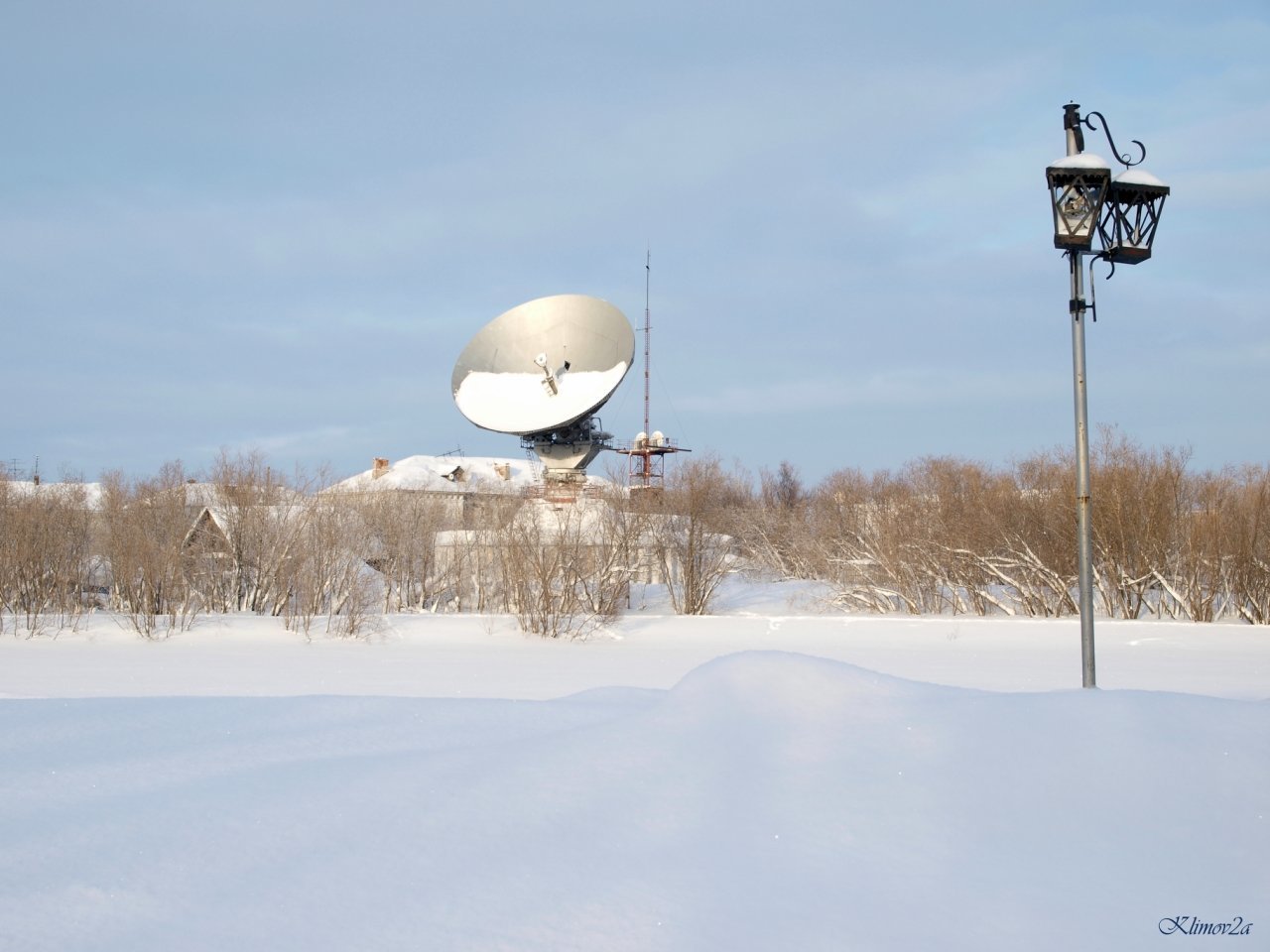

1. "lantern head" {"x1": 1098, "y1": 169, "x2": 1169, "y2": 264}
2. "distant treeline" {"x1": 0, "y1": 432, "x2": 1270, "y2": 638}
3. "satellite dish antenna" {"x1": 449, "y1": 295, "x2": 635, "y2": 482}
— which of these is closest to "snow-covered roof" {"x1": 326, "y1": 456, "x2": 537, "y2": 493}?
"satellite dish antenna" {"x1": 449, "y1": 295, "x2": 635, "y2": 482}

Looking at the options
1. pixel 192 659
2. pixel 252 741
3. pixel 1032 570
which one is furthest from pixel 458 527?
pixel 252 741

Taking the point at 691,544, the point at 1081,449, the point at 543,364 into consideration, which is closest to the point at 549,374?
the point at 543,364

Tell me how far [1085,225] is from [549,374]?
2904 centimetres

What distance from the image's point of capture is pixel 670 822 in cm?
399

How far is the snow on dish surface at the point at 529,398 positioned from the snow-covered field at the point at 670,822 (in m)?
28.6

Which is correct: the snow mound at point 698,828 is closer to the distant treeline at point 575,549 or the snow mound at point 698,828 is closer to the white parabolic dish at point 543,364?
the distant treeline at point 575,549

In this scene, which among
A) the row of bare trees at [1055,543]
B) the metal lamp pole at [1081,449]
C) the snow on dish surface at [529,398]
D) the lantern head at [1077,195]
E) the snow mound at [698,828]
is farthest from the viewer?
the snow on dish surface at [529,398]

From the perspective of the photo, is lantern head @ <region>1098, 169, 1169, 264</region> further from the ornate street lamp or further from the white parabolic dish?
the white parabolic dish

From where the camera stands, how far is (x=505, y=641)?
Result: 1007 inches

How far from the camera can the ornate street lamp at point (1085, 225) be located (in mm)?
7055

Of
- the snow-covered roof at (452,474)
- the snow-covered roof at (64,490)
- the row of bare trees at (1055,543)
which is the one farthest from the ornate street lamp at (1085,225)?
the snow-covered roof at (452,474)

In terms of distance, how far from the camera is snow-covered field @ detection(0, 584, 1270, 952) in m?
3.40

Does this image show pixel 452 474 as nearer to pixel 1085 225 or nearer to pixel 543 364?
pixel 543 364

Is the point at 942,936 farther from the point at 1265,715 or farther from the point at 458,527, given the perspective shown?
the point at 458,527
